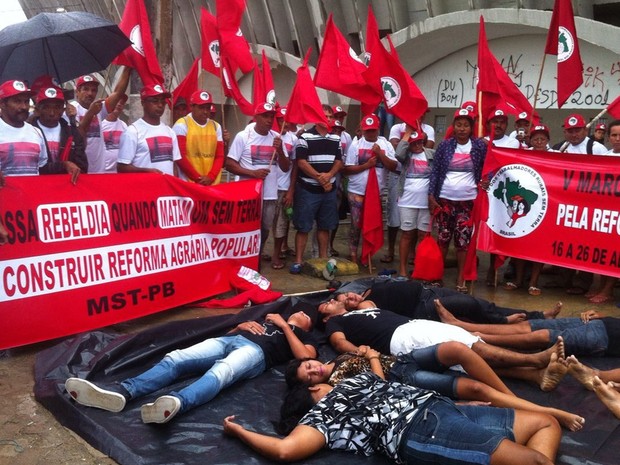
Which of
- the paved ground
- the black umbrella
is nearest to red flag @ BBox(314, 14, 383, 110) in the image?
the black umbrella

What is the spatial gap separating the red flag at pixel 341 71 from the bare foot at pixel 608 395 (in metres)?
5.08

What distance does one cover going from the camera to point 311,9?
Answer: 1847cm

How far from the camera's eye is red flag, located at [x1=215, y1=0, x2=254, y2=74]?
326 inches

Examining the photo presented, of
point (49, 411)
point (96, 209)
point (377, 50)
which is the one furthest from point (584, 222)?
point (49, 411)

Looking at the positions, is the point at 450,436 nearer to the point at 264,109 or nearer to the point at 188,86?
the point at 264,109

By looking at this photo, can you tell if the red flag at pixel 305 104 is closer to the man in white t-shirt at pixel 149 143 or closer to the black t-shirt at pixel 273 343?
the man in white t-shirt at pixel 149 143

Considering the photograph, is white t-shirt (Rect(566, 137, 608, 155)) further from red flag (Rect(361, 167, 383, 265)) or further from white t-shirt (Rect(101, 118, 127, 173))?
white t-shirt (Rect(101, 118, 127, 173))

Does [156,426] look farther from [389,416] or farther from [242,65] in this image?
[242,65]

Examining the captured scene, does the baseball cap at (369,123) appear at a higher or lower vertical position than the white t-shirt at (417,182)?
higher

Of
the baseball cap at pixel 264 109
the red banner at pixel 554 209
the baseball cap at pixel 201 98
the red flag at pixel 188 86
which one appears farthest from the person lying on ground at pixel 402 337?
the red flag at pixel 188 86

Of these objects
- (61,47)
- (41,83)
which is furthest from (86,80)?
(41,83)

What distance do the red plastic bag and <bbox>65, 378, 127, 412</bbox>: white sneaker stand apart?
447 centimetres

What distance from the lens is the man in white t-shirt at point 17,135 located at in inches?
209

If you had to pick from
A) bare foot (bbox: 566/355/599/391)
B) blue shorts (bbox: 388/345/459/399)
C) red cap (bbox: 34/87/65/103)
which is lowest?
blue shorts (bbox: 388/345/459/399)
